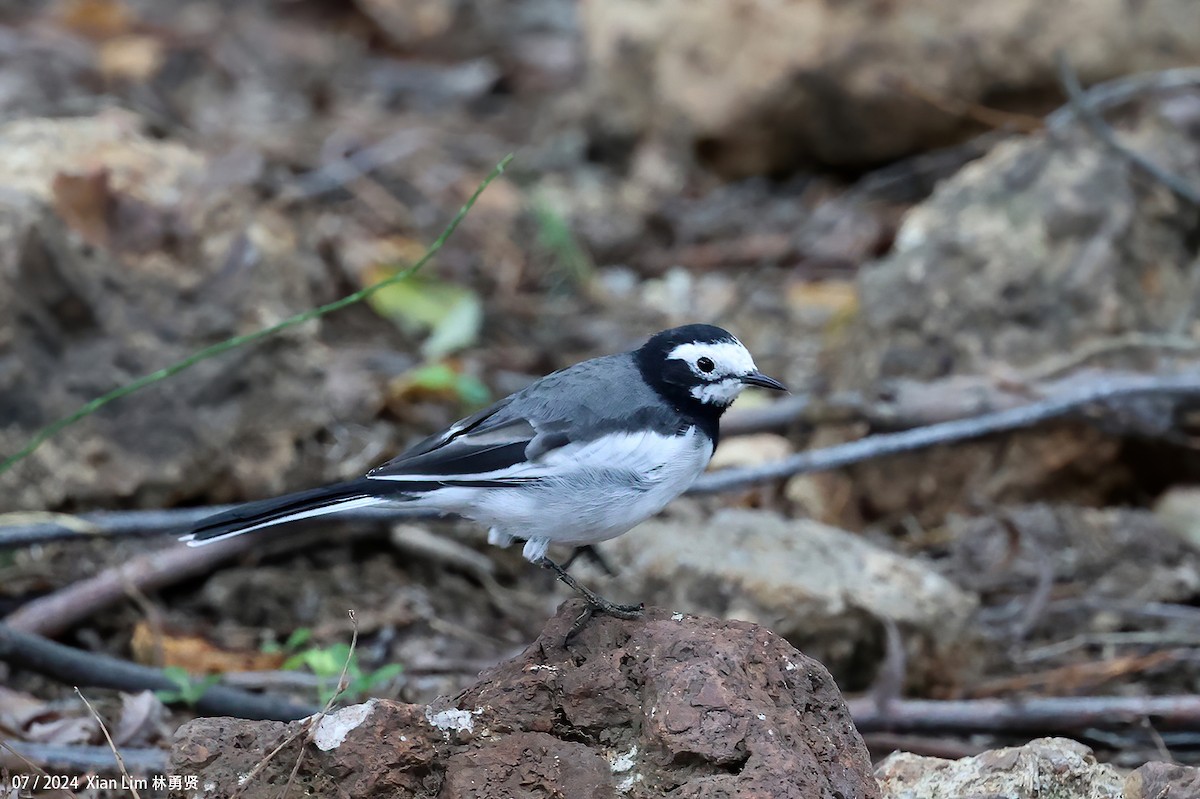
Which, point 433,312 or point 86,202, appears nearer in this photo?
point 86,202

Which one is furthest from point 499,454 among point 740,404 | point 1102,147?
point 1102,147

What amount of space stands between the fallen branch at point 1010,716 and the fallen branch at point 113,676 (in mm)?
1845

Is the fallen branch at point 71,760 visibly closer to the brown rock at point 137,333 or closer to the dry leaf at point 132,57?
the brown rock at point 137,333

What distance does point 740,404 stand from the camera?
7.13m

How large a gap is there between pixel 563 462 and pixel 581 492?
0.11m

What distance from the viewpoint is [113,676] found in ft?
14.5

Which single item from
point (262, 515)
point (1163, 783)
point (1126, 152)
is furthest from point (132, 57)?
point (1163, 783)

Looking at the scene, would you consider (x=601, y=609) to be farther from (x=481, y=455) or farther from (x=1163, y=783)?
(x=1163, y=783)

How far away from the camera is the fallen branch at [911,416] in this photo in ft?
17.1

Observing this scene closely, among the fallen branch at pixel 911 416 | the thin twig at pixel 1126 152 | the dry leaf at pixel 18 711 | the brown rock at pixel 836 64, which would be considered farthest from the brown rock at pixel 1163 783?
the brown rock at pixel 836 64

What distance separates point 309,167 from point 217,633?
16.4ft

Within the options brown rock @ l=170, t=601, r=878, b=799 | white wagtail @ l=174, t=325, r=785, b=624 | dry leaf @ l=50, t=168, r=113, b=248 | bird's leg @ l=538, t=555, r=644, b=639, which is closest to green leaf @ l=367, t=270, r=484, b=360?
dry leaf @ l=50, t=168, r=113, b=248

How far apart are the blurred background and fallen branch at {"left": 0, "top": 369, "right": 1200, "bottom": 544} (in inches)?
1.4

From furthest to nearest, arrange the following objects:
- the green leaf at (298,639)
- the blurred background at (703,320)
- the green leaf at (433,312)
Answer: the green leaf at (433,312) < the blurred background at (703,320) < the green leaf at (298,639)
